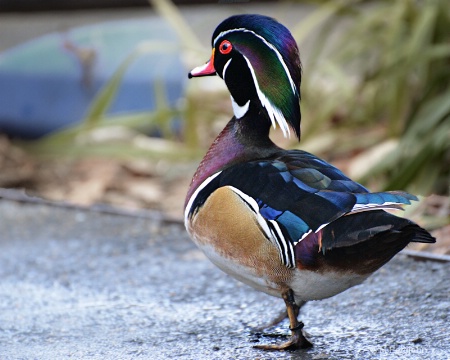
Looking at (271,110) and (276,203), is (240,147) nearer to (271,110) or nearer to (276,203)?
(271,110)

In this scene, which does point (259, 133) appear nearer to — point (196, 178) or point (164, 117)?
point (196, 178)

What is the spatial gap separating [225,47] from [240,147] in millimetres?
271

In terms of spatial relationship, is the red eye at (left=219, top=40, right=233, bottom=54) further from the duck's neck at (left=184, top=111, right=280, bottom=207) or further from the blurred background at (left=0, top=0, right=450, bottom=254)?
the blurred background at (left=0, top=0, right=450, bottom=254)

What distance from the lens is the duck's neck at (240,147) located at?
2.25 metres

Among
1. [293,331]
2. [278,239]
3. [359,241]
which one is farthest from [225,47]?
[293,331]

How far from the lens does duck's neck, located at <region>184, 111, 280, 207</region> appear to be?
7.38 feet

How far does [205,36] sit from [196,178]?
3.69 m

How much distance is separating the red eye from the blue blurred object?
3.77 meters

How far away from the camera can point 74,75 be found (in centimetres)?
605

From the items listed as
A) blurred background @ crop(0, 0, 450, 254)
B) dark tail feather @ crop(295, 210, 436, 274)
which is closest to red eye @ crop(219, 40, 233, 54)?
dark tail feather @ crop(295, 210, 436, 274)

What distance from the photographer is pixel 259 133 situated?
7.45ft

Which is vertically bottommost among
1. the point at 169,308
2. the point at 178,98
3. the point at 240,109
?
the point at 178,98

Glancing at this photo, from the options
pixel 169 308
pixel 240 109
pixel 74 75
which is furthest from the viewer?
pixel 74 75

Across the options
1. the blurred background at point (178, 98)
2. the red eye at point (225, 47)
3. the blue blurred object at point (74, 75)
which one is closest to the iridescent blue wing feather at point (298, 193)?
the red eye at point (225, 47)
